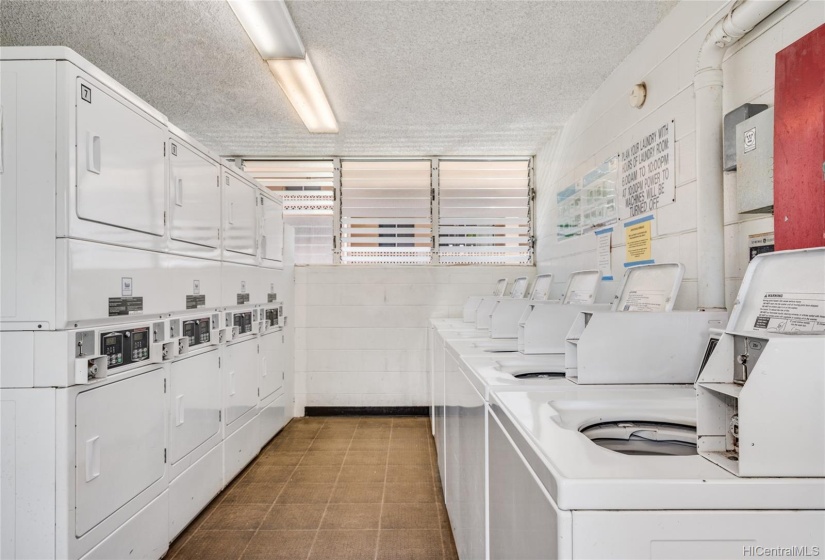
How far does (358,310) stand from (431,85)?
2.43 meters

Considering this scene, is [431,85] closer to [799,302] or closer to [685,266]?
[685,266]

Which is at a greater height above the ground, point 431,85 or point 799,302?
point 431,85

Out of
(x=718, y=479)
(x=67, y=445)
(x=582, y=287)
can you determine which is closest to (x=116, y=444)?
(x=67, y=445)

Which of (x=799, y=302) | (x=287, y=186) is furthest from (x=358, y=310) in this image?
(x=799, y=302)

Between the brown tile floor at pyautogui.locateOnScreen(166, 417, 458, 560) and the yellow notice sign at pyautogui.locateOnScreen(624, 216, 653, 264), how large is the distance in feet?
5.94

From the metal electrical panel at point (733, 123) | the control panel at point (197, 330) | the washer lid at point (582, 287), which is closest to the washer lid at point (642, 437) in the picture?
the metal electrical panel at point (733, 123)

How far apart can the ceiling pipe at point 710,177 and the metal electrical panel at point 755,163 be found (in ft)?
0.64

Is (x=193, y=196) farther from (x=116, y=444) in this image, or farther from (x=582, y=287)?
(x=582, y=287)

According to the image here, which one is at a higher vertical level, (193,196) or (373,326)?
(193,196)

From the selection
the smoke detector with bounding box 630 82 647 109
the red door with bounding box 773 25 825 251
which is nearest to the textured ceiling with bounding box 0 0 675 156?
the smoke detector with bounding box 630 82 647 109

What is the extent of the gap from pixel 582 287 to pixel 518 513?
2.33m

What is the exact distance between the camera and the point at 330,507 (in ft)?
9.03

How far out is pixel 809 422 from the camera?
781 millimetres

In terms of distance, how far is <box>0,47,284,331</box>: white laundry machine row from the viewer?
5.28 ft
